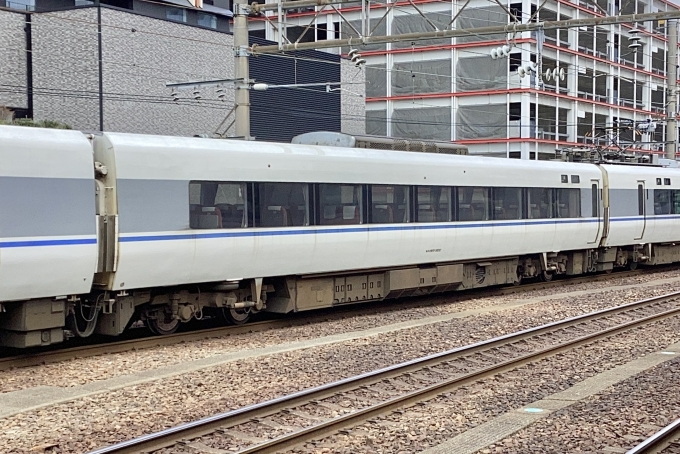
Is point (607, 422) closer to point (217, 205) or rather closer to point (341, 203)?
point (217, 205)

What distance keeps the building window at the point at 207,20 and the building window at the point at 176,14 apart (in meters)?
0.81

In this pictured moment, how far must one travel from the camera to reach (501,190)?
18922mm

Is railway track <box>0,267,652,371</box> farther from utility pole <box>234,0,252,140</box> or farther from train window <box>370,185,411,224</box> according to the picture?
utility pole <box>234,0,252,140</box>

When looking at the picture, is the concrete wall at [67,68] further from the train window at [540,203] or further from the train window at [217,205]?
the train window at [217,205]

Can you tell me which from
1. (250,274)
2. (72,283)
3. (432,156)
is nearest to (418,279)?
(432,156)

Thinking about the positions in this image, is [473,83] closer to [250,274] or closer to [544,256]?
[544,256]

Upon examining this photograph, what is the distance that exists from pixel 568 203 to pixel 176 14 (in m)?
20.8

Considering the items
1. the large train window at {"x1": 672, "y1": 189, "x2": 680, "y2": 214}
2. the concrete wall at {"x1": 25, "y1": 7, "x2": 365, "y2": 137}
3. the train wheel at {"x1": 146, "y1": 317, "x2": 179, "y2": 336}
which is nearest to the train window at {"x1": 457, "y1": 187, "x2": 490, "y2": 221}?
the train wheel at {"x1": 146, "y1": 317, "x2": 179, "y2": 336}

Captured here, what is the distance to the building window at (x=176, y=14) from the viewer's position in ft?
118

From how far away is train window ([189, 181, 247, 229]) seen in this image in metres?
12.7

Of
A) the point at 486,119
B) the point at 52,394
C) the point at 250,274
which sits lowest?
the point at 52,394

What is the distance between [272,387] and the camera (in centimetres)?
980

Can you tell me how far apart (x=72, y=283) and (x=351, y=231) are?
5.37 metres

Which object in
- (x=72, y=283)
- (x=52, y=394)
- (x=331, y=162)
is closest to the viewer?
(x=52, y=394)
